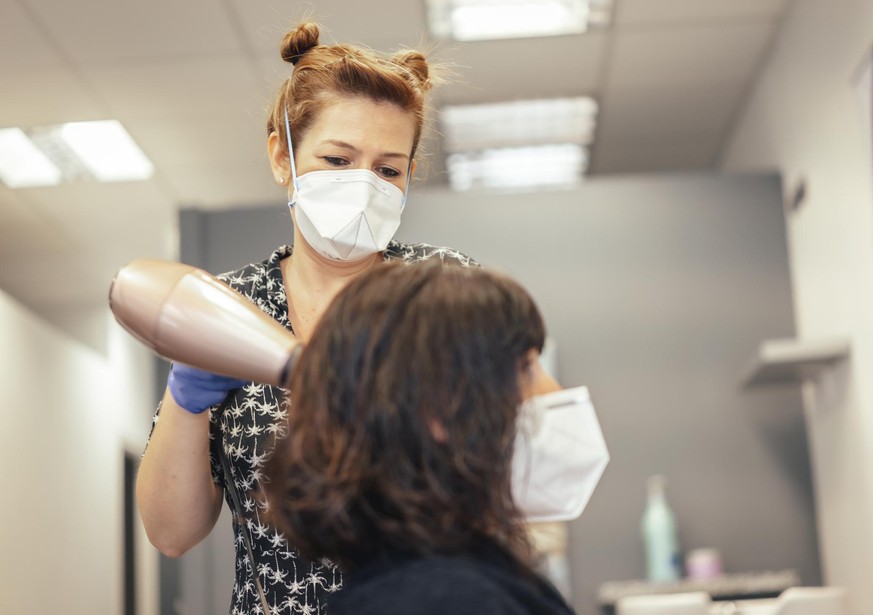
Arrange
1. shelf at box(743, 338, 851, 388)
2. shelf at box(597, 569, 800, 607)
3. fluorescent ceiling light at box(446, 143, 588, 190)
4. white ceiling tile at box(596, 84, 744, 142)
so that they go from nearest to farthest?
shelf at box(743, 338, 851, 388), shelf at box(597, 569, 800, 607), white ceiling tile at box(596, 84, 744, 142), fluorescent ceiling light at box(446, 143, 588, 190)

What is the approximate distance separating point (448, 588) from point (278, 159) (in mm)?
917

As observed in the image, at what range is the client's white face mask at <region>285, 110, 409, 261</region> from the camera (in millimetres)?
1506

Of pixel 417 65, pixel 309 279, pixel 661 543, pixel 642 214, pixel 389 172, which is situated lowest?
pixel 661 543

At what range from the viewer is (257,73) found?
12.7ft

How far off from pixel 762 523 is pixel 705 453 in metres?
0.28

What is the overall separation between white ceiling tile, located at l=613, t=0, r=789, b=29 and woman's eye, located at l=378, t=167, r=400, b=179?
85.3 inches

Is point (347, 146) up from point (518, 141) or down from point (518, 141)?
down

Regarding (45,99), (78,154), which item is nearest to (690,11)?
(45,99)

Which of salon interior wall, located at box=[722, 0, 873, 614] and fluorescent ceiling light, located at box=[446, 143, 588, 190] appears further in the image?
fluorescent ceiling light, located at box=[446, 143, 588, 190]

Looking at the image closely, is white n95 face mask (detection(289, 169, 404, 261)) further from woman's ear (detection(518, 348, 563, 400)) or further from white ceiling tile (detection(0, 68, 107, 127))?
white ceiling tile (detection(0, 68, 107, 127))

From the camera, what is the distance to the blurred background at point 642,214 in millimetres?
3297

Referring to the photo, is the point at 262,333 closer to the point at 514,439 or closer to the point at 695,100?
the point at 514,439

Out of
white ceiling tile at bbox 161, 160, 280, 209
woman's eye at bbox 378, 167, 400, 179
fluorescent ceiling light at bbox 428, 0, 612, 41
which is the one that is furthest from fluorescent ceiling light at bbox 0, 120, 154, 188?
woman's eye at bbox 378, 167, 400, 179

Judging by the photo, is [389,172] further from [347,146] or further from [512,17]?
[512,17]
